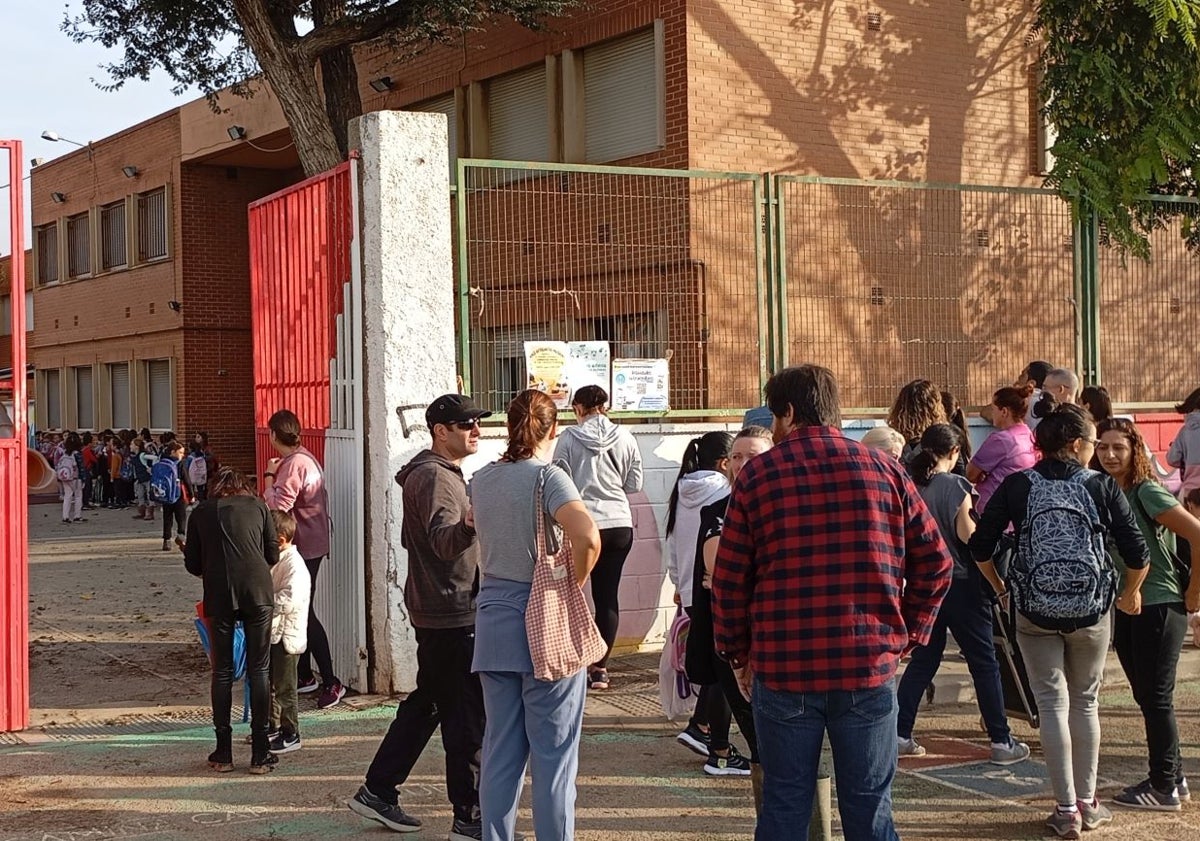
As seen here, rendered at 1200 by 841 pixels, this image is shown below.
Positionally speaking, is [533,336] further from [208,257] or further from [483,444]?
[208,257]

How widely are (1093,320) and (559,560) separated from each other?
29.0 feet

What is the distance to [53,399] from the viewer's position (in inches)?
1380

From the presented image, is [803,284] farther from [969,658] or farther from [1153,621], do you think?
[1153,621]

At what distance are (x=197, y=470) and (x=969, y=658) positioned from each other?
1789cm

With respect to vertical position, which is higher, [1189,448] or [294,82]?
[294,82]

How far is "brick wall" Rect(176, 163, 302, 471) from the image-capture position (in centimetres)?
2786

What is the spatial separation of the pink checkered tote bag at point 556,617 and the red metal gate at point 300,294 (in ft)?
15.1

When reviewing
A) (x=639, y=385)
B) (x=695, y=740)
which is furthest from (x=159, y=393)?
(x=695, y=740)

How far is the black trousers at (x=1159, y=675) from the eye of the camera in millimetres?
6289

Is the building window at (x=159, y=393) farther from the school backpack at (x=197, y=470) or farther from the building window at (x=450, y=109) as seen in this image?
the building window at (x=450, y=109)

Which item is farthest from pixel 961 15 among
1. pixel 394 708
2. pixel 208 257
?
pixel 208 257

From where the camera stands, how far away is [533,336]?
10.3 metres

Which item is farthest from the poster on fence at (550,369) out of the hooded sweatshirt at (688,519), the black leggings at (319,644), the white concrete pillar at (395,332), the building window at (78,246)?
the building window at (78,246)

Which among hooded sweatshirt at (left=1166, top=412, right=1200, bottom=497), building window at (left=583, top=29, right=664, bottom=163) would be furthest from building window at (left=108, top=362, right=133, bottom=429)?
hooded sweatshirt at (left=1166, top=412, right=1200, bottom=497)
